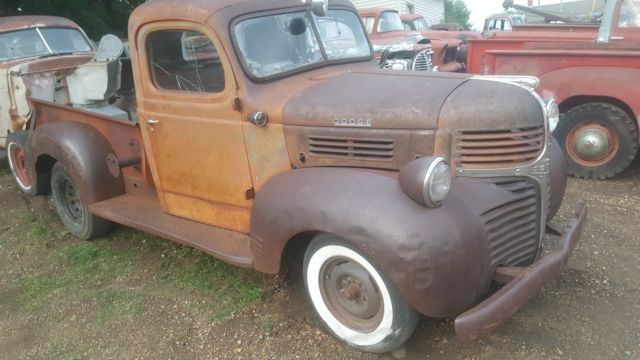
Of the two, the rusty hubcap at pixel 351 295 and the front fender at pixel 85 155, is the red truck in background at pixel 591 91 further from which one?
the front fender at pixel 85 155

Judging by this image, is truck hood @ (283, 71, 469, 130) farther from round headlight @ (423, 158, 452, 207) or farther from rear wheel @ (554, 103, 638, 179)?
rear wheel @ (554, 103, 638, 179)

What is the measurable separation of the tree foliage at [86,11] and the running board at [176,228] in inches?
372

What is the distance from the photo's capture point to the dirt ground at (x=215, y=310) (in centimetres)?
288

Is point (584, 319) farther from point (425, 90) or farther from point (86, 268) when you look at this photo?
point (86, 268)

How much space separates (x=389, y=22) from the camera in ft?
33.9

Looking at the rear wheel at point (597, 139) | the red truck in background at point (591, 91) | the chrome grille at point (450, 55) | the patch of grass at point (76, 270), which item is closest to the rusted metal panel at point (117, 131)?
the patch of grass at point (76, 270)

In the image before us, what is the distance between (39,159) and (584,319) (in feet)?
14.5

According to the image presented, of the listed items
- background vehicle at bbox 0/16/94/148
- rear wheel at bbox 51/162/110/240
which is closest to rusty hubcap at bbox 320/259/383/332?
rear wheel at bbox 51/162/110/240

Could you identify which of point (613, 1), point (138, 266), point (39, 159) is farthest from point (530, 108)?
point (613, 1)

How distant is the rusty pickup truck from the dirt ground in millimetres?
320

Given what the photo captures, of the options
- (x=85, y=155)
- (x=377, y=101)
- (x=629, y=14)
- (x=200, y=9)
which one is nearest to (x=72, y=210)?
(x=85, y=155)

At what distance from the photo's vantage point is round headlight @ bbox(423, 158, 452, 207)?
2355 mm

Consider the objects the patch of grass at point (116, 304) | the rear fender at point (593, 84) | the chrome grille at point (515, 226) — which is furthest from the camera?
the rear fender at point (593, 84)

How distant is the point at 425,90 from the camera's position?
284cm
